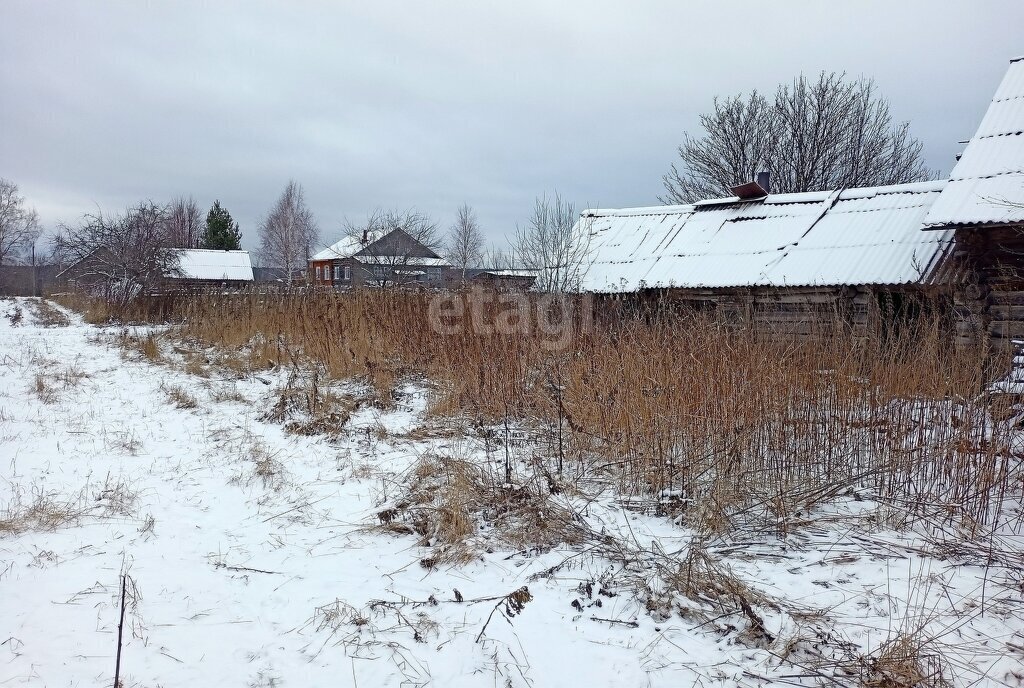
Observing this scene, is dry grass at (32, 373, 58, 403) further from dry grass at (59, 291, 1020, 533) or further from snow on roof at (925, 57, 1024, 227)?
snow on roof at (925, 57, 1024, 227)

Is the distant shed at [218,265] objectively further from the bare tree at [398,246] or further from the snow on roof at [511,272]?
the snow on roof at [511,272]

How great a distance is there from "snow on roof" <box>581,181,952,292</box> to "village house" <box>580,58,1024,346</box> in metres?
0.03

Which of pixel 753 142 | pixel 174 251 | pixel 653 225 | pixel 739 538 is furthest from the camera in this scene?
pixel 753 142

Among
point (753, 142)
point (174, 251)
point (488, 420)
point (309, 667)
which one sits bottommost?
point (309, 667)

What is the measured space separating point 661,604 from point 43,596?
9.86ft

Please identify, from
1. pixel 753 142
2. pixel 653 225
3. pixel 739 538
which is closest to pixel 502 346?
pixel 739 538

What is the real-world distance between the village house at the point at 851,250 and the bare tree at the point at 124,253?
1338 cm

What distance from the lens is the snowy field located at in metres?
2.37

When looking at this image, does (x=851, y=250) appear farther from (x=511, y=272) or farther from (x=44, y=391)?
(x=44, y=391)

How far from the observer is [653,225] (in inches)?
581

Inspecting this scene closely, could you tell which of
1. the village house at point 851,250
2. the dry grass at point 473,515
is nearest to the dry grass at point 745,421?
the dry grass at point 473,515

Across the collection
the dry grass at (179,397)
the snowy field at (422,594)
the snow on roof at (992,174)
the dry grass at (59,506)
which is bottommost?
the snowy field at (422,594)

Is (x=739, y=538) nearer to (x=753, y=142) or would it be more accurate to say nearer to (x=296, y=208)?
(x=753, y=142)

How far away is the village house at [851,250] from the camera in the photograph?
8531 millimetres
